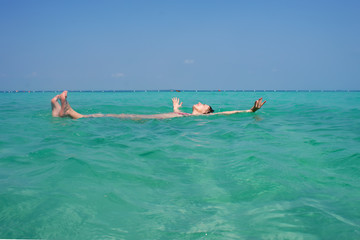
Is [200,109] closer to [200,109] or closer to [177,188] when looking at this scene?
[200,109]

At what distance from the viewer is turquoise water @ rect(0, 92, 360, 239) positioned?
1.96 meters

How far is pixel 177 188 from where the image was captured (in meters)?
2.79

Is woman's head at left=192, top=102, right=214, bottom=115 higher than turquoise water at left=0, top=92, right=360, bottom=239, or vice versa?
woman's head at left=192, top=102, right=214, bottom=115

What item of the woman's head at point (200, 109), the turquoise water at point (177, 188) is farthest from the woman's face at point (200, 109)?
the turquoise water at point (177, 188)

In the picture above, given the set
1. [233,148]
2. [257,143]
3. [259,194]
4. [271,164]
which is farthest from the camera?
[257,143]

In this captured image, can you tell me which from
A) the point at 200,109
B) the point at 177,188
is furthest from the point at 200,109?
the point at 177,188

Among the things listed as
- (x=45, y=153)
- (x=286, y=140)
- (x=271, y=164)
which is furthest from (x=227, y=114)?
(x=45, y=153)

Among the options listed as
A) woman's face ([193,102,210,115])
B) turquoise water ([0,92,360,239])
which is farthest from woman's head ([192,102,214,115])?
turquoise water ([0,92,360,239])

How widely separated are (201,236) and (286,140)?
151 inches

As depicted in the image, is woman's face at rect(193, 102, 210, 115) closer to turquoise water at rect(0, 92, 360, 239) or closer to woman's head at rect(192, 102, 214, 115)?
woman's head at rect(192, 102, 214, 115)

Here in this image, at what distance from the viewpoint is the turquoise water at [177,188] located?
6.42 ft

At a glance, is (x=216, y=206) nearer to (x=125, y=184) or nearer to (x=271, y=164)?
(x=125, y=184)

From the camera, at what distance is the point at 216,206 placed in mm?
2369

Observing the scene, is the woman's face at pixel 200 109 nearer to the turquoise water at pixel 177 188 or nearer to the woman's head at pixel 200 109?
the woman's head at pixel 200 109
